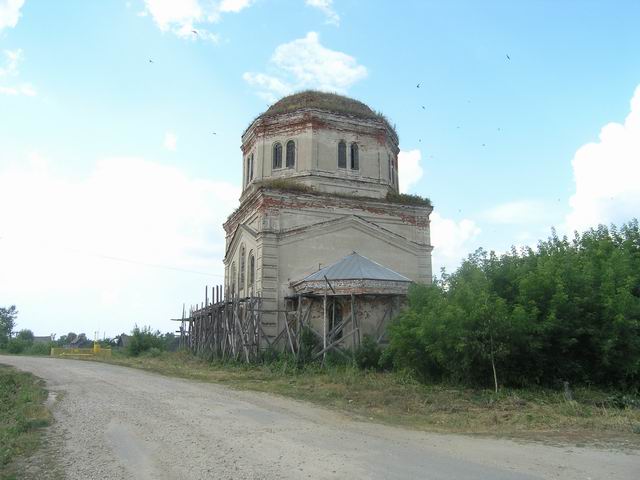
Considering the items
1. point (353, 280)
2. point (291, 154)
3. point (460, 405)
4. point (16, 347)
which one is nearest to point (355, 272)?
point (353, 280)

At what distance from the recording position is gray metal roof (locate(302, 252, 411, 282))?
19.9 m

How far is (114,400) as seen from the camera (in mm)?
12312

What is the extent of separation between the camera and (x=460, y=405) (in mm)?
11773

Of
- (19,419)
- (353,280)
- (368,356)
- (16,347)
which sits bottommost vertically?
(19,419)

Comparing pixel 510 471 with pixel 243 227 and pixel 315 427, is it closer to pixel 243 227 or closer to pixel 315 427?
pixel 315 427

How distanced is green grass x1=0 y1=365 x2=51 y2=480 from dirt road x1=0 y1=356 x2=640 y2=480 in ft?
1.15

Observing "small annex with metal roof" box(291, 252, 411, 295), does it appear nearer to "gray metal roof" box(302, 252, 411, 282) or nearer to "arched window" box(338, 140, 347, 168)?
"gray metal roof" box(302, 252, 411, 282)

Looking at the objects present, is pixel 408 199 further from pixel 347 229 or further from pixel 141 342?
pixel 141 342

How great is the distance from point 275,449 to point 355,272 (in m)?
12.8

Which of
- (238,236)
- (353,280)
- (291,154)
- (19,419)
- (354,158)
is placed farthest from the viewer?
(238,236)

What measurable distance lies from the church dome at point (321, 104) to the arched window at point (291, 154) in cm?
140

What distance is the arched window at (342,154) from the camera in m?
24.1

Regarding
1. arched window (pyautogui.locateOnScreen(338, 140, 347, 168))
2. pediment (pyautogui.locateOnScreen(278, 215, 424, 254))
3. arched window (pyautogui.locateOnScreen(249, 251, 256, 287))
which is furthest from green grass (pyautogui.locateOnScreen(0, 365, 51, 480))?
arched window (pyautogui.locateOnScreen(338, 140, 347, 168))

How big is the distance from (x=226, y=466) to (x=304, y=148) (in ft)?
59.9
